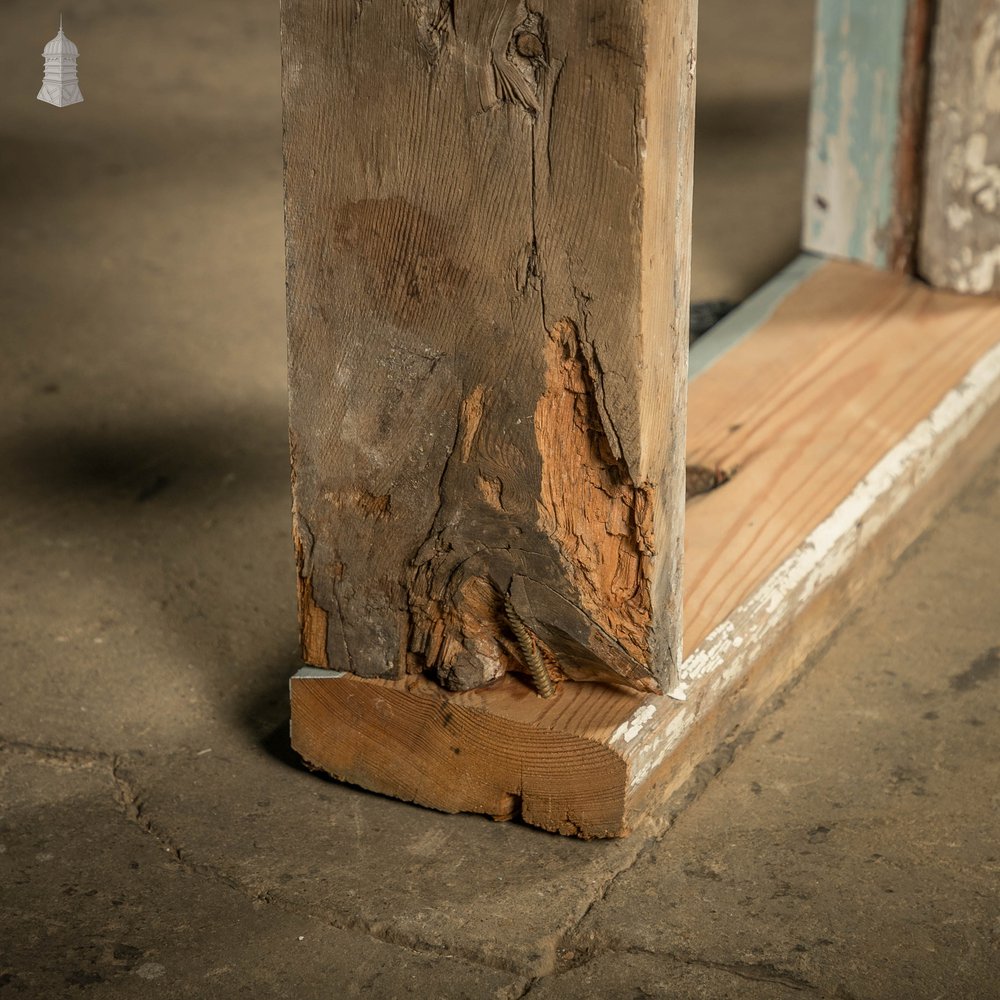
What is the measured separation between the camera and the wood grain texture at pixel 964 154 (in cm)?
262

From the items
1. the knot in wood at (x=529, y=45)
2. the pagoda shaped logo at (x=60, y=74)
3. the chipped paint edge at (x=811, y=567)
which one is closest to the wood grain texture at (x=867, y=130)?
the chipped paint edge at (x=811, y=567)

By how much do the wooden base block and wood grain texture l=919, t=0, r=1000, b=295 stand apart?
0.07 metres

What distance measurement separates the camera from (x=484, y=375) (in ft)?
5.07

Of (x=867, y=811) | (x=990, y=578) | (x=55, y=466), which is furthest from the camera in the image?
(x=55, y=466)

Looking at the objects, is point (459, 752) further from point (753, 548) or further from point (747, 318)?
point (747, 318)

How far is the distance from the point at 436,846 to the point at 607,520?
1.44 ft

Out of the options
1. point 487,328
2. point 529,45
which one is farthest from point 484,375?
point 529,45

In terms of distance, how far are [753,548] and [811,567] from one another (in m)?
0.08

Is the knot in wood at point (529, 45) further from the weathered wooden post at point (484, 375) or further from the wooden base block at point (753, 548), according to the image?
the wooden base block at point (753, 548)

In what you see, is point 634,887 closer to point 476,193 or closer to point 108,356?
point 476,193

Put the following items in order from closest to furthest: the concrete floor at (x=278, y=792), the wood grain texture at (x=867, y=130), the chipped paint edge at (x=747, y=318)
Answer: the concrete floor at (x=278, y=792) < the chipped paint edge at (x=747, y=318) < the wood grain texture at (x=867, y=130)

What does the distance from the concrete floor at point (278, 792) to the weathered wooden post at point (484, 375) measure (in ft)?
0.43

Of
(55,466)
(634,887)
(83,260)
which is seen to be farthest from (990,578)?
(83,260)

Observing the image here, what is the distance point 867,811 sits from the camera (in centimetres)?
179
